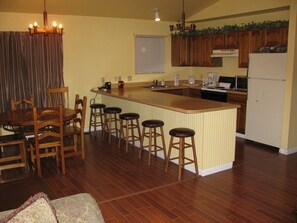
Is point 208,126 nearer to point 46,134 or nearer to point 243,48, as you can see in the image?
point 46,134

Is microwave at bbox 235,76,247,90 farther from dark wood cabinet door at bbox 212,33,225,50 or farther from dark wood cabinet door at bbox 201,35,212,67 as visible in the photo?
dark wood cabinet door at bbox 201,35,212,67

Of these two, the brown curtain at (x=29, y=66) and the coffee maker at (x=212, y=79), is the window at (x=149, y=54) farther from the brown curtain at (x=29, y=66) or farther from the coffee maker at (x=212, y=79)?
the brown curtain at (x=29, y=66)

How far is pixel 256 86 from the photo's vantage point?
5270mm

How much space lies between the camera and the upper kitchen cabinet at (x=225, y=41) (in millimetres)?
6079

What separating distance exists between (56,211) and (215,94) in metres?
5.02

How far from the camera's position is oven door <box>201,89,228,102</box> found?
6098 millimetres

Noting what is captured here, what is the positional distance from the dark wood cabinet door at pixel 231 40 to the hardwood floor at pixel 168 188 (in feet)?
7.56

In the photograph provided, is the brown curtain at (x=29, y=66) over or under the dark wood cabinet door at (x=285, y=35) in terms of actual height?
under

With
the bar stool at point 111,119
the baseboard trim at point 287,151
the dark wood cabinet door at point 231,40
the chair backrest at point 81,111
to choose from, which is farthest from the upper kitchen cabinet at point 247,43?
the chair backrest at point 81,111

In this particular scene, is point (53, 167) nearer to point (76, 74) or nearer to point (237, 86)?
point (76, 74)

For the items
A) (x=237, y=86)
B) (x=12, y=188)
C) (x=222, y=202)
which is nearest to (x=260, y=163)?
(x=222, y=202)

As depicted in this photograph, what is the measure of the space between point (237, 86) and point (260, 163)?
2.05 metres

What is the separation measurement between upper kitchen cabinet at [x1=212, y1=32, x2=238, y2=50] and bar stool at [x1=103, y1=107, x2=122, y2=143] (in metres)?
2.61

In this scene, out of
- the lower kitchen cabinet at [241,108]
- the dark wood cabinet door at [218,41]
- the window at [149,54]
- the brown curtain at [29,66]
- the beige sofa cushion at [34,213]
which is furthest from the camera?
the window at [149,54]
